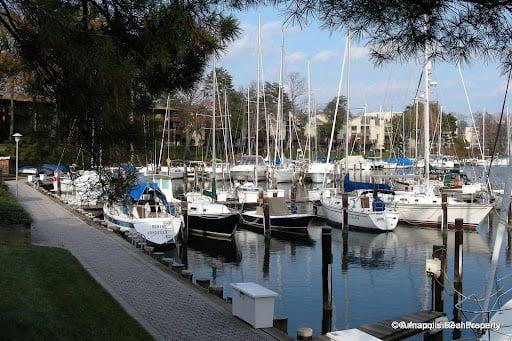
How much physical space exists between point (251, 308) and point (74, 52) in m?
7.00

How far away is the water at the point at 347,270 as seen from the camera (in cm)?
1753

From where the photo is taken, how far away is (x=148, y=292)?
14.0m

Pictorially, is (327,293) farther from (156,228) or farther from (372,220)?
(372,220)

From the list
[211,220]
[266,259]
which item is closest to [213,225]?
[211,220]

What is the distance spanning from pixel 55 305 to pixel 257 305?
3.60m

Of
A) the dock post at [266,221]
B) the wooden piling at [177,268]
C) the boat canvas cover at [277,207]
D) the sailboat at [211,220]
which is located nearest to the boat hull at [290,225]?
the boat canvas cover at [277,207]

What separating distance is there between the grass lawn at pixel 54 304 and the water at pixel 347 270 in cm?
549

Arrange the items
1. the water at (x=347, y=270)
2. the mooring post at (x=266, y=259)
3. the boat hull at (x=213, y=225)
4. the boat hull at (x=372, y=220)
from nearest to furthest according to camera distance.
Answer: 1. the water at (x=347, y=270)
2. the mooring post at (x=266, y=259)
3. the boat hull at (x=213, y=225)
4. the boat hull at (x=372, y=220)

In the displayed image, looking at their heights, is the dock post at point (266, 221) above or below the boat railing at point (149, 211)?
below

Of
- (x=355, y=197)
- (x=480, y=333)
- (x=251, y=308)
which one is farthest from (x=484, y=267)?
(x=251, y=308)

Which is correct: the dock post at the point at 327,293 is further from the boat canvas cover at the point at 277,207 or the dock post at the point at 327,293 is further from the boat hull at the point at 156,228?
the boat canvas cover at the point at 277,207

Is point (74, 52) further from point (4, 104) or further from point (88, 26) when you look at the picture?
point (4, 104)

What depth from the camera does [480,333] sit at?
35.2 feet

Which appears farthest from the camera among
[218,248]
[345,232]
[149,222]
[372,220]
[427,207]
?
[427,207]
